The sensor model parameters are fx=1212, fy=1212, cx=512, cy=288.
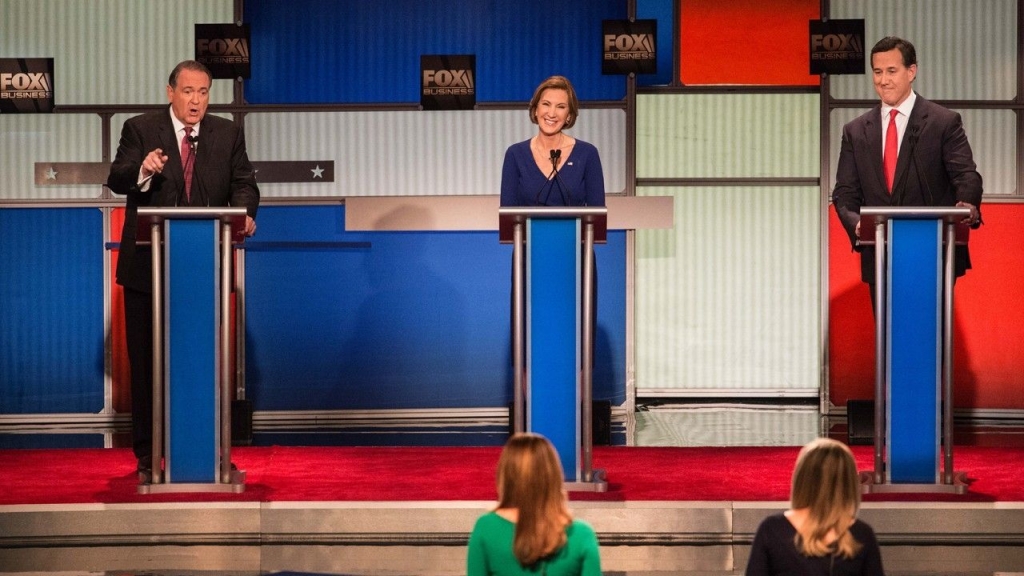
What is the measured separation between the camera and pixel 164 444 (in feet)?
13.1

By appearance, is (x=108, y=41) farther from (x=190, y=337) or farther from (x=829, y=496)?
(x=829, y=496)

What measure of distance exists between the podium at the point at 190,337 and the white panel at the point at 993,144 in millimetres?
3975

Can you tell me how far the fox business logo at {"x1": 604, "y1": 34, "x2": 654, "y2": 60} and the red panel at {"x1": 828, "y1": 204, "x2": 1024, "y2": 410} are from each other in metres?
1.37

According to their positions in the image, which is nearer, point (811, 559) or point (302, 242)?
point (811, 559)

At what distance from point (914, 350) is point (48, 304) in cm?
482

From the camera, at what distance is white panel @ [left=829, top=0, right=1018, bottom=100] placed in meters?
6.77

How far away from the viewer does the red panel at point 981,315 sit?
267 inches

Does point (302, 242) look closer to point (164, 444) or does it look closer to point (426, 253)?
point (426, 253)

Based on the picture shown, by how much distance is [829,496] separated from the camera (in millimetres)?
2396

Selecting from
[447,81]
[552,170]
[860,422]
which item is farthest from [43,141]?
[860,422]

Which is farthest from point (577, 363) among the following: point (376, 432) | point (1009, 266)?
point (1009, 266)

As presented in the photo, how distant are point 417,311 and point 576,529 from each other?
14.8ft

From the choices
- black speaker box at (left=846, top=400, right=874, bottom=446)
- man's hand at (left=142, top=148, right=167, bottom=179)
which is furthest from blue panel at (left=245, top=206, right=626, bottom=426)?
man's hand at (left=142, top=148, right=167, bottom=179)

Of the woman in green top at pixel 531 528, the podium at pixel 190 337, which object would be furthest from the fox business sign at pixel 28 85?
the woman in green top at pixel 531 528
